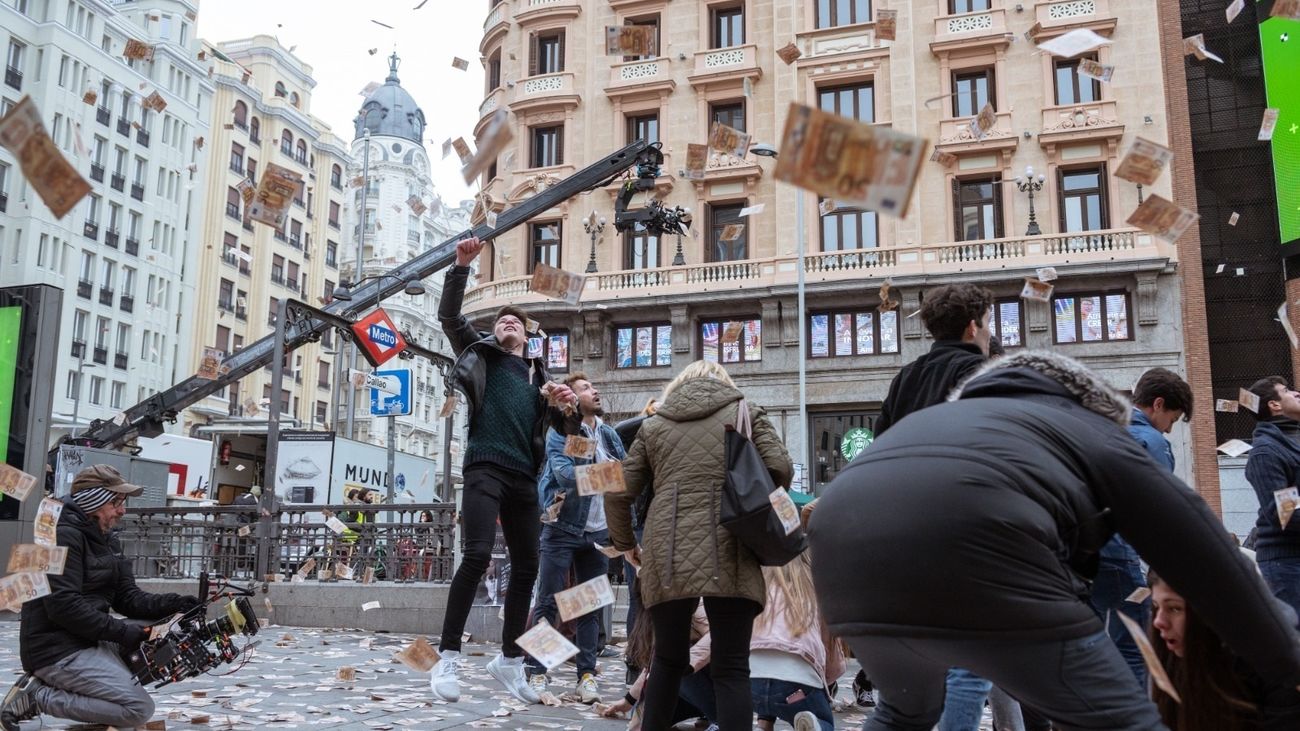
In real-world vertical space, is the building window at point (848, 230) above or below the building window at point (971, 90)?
below

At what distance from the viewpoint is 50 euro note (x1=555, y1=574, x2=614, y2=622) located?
219 inches

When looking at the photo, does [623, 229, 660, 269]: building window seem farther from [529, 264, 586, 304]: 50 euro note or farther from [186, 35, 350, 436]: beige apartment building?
[186, 35, 350, 436]: beige apartment building

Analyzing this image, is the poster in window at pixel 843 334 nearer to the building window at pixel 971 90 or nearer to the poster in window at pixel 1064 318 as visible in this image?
the poster in window at pixel 1064 318

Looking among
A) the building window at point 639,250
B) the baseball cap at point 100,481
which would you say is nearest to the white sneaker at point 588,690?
the baseball cap at point 100,481

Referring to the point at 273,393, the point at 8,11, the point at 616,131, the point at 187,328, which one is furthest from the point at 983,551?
the point at 187,328

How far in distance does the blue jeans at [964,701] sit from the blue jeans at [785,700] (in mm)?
947

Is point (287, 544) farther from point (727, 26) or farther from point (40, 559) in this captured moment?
point (727, 26)

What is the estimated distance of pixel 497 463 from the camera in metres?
5.77

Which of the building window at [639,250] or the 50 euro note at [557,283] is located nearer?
the 50 euro note at [557,283]

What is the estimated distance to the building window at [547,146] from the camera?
113ft

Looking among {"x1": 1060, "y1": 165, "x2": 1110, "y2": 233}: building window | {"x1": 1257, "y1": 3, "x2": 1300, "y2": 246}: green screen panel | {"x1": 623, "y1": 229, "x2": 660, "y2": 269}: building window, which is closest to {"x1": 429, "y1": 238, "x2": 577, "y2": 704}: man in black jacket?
{"x1": 1060, "y1": 165, "x2": 1110, "y2": 233}: building window

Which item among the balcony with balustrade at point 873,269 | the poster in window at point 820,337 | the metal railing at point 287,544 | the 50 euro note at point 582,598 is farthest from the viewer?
the poster in window at point 820,337

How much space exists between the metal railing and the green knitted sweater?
19.7 ft

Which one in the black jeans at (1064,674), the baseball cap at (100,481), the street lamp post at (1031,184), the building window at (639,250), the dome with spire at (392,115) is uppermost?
the dome with spire at (392,115)
